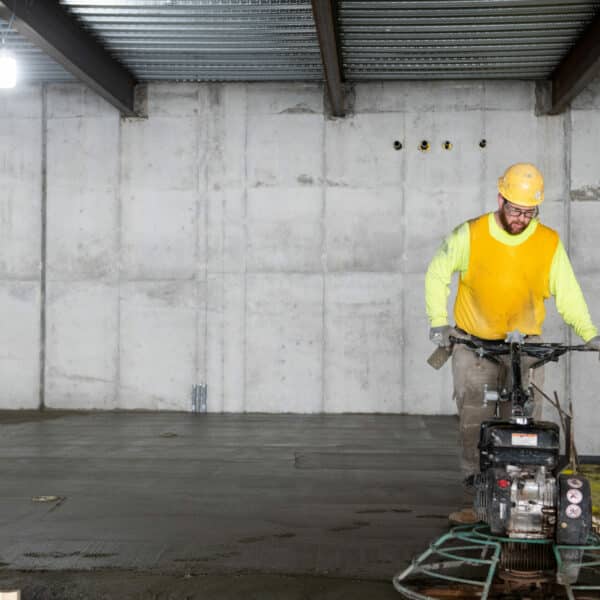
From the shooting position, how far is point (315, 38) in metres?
11.1

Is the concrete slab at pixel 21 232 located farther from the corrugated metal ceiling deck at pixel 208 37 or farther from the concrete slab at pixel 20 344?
the corrugated metal ceiling deck at pixel 208 37

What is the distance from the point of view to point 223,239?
12867 mm

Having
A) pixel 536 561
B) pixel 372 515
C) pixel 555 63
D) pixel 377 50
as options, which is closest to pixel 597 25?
pixel 555 63

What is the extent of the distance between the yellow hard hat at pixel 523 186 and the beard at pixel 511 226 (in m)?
0.16

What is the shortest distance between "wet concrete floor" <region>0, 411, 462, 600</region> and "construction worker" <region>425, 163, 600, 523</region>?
94 cm

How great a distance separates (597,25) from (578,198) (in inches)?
111

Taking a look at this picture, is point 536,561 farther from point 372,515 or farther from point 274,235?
point 274,235

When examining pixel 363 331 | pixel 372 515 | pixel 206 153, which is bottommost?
pixel 372 515

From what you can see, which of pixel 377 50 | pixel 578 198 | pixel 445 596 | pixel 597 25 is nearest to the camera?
pixel 445 596

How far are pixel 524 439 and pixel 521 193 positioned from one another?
1.52m

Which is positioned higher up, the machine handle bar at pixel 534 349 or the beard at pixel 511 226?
the beard at pixel 511 226

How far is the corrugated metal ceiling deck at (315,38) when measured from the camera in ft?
33.3

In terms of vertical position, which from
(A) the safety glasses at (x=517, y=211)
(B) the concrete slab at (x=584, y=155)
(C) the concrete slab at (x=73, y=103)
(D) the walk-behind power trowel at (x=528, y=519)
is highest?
(C) the concrete slab at (x=73, y=103)

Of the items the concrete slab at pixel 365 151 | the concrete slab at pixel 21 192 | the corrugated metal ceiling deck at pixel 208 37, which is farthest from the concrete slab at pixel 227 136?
the concrete slab at pixel 21 192
